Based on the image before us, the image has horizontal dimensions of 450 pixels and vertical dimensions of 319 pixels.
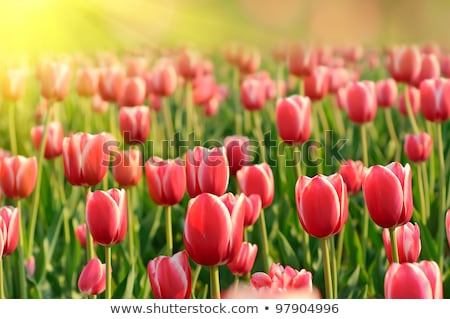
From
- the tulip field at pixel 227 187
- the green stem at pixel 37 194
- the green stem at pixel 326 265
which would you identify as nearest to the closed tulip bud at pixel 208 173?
the tulip field at pixel 227 187

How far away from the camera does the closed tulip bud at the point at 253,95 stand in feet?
3.15

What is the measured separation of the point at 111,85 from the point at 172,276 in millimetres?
496

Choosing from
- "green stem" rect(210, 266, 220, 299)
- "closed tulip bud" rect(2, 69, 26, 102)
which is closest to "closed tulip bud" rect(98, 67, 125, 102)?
"closed tulip bud" rect(2, 69, 26, 102)

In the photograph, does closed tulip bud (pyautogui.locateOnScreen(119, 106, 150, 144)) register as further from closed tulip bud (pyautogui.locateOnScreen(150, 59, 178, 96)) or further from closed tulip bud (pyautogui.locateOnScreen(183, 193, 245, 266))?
closed tulip bud (pyautogui.locateOnScreen(183, 193, 245, 266))

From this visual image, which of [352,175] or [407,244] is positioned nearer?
[407,244]

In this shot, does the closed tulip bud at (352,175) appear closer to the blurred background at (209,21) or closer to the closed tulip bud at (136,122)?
the closed tulip bud at (136,122)

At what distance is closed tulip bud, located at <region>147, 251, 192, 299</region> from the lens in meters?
0.52

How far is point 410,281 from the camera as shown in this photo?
0.46 meters

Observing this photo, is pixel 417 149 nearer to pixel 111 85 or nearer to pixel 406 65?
pixel 406 65

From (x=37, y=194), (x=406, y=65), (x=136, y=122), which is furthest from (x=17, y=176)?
(x=406, y=65)

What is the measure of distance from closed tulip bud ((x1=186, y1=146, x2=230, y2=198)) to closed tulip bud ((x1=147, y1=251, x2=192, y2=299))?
0.08 metres
